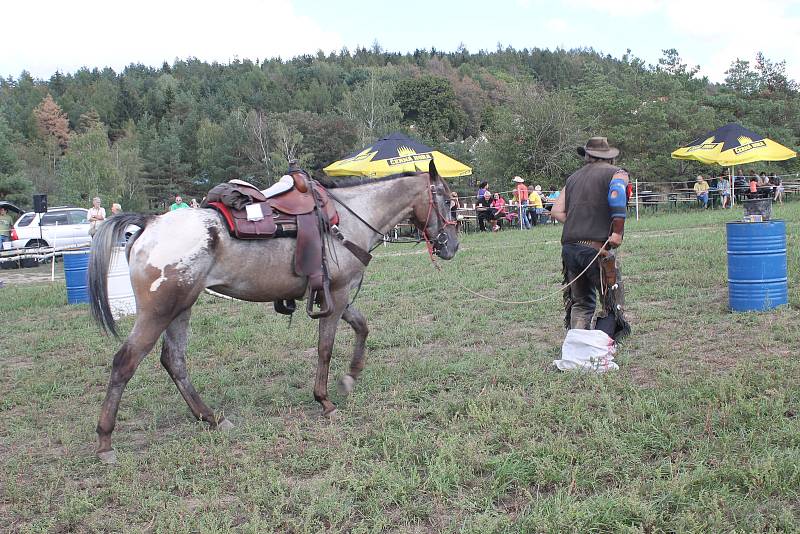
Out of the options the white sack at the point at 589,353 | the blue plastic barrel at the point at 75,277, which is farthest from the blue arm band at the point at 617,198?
the blue plastic barrel at the point at 75,277

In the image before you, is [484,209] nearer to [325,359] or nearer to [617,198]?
[617,198]

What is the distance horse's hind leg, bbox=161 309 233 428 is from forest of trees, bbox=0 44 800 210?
47.7ft

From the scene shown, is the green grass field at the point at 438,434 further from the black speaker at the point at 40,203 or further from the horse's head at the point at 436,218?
the black speaker at the point at 40,203

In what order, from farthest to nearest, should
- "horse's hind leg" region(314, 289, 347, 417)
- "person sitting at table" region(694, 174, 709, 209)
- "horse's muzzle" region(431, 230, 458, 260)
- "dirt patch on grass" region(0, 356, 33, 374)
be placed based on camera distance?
"person sitting at table" region(694, 174, 709, 209)
"dirt patch on grass" region(0, 356, 33, 374)
"horse's muzzle" region(431, 230, 458, 260)
"horse's hind leg" region(314, 289, 347, 417)

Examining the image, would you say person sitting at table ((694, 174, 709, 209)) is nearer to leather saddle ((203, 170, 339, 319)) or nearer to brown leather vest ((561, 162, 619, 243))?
brown leather vest ((561, 162, 619, 243))

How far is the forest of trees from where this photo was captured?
35.5 metres

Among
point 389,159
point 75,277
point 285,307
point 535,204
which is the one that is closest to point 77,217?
point 389,159

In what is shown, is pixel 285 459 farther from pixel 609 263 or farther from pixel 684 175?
pixel 684 175

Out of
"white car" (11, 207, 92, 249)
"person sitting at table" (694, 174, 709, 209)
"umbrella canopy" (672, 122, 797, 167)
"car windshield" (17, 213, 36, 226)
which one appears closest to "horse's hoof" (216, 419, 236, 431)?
"white car" (11, 207, 92, 249)

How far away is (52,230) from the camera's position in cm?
2294

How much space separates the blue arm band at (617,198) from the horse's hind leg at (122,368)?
384 centimetres

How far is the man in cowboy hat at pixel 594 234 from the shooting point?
5.91 metres

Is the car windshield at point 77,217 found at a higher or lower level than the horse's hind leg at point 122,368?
higher

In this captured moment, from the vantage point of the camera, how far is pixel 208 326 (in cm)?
881
